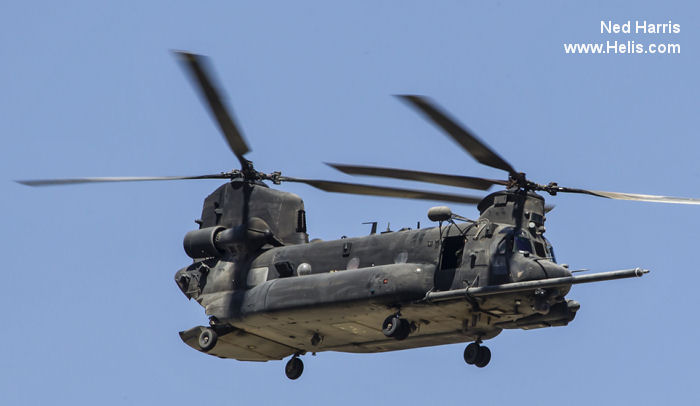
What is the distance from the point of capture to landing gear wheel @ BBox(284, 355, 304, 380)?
1610 inches

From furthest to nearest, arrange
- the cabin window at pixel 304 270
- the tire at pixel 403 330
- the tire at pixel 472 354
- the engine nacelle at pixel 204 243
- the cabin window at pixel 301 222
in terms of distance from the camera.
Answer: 1. the cabin window at pixel 301 222
2. the engine nacelle at pixel 204 243
3. the cabin window at pixel 304 270
4. the tire at pixel 472 354
5. the tire at pixel 403 330

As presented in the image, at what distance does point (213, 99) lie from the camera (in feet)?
124

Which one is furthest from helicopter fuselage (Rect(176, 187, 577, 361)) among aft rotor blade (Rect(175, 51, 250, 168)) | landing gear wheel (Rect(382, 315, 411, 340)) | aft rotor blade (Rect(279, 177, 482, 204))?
aft rotor blade (Rect(175, 51, 250, 168))

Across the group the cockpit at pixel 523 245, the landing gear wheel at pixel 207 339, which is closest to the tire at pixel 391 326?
the cockpit at pixel 523 245

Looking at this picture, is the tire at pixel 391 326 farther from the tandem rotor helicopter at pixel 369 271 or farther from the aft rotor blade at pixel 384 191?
the aft rotor blade at pixel 384 191

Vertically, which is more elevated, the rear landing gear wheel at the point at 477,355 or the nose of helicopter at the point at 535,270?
the nose of helicopter at the point at 535,270

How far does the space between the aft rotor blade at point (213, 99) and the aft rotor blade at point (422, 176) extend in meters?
3.01

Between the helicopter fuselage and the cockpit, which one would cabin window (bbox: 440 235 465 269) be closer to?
the helicopter fuselage

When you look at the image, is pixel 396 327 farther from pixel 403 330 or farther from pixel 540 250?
pixel 540 250

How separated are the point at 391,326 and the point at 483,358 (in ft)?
8.09

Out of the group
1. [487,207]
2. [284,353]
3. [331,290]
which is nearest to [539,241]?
[487,207]

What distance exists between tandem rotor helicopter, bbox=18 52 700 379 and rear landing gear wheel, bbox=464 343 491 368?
0.02 meters

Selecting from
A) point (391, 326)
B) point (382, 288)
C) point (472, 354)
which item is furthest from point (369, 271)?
point (472, 354)

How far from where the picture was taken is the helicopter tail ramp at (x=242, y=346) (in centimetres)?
4028
